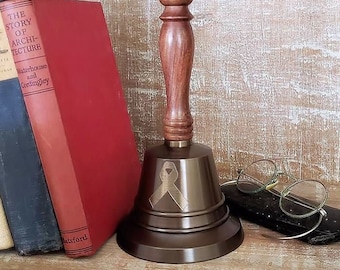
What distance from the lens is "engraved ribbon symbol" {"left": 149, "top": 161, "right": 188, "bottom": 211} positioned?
0.72 meters

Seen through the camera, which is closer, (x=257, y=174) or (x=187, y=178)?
(x=187, y=178)

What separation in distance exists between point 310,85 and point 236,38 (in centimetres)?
14

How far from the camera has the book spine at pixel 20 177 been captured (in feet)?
2.20

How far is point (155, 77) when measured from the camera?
1.02 m

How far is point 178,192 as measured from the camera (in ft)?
2.36

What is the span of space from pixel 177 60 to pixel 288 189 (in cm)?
25

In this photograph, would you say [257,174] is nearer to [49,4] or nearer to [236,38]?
[236,38]

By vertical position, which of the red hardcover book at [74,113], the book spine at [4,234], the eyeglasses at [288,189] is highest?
the red hardcover book at [74,113]

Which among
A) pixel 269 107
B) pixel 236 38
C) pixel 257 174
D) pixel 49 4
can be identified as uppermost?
pixel 49 4

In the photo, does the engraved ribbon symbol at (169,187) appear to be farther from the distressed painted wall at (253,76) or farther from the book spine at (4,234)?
the distressed painted wall at (253,76)

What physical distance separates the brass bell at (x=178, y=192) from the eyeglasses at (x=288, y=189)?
0.09 metres

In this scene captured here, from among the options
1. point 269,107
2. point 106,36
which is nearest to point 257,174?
point 269,107

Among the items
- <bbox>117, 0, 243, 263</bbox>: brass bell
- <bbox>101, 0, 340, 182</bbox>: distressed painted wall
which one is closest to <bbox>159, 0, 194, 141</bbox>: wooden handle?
<bbox>117, 0, 243, 263</bbox>: brass bell

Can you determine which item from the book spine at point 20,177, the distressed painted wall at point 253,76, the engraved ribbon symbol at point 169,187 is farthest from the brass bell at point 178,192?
the distressed painted wall at point 253,76
